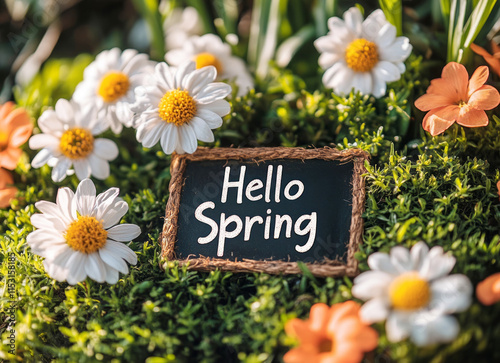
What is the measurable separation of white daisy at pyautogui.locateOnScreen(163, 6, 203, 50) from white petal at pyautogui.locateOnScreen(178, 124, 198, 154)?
59 centimetres

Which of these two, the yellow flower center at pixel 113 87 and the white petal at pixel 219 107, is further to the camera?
the yellow flower center at pixel 113 87

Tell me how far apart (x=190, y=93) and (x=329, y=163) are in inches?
14.7

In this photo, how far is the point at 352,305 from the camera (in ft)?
2.59

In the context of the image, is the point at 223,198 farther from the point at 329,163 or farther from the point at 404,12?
the point at 404,12

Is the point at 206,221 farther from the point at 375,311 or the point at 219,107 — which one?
the point at 375,311

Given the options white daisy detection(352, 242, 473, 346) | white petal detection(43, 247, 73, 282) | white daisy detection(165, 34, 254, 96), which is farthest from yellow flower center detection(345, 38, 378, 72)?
white petal detection(43, 247, 73, 282)

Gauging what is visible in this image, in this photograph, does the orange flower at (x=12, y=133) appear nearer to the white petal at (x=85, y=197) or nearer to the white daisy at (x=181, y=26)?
the white petal at (x=85, y=197)

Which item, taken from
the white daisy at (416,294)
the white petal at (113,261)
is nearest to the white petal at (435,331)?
the white daisy at (416,294)

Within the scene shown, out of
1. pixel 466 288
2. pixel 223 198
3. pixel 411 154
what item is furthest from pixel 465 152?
pixel 223 198

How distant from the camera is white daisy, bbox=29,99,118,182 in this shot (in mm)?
1118

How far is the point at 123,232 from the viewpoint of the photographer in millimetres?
1001

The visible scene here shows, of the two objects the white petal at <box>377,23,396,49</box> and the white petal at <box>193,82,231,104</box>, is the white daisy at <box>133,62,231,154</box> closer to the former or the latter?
the white petal at <box>193,82,231,104</box>

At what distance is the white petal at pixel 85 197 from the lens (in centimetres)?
99

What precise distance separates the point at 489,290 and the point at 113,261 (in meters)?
0.73
